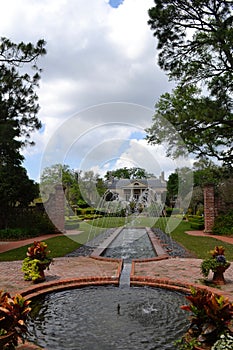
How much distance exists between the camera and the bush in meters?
14.5

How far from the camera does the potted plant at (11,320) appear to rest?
9.13ft

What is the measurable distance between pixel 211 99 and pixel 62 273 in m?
9.23

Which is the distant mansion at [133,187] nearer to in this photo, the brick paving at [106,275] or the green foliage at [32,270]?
the brick paving at [106,275]

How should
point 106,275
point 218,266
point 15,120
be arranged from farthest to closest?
point 15,120
point 106,275
point 218,266

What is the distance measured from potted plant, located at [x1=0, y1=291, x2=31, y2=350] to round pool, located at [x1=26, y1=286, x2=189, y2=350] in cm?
54

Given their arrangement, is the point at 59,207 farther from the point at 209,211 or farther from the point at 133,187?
the point at 133,187

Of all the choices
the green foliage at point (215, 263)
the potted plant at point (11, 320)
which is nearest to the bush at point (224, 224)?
→ the green foliage at point (215, 263)

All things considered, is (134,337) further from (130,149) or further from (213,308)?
(130,149)

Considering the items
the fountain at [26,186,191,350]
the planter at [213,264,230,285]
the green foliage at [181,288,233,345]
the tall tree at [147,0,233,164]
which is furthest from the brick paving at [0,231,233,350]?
the tall tree at [147,0,233,164]

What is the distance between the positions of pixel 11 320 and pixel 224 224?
532 inches

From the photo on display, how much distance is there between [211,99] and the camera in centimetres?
1245

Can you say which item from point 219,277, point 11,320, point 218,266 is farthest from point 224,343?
point 219,277

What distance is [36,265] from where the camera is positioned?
5.83 metres

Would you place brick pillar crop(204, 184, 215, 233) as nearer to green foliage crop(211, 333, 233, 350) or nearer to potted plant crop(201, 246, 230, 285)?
potted plant crop(201, 246, 230, 285)
